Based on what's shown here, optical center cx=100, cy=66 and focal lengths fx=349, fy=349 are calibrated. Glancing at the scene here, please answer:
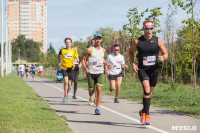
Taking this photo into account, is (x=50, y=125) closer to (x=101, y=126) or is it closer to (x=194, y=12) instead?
(x=101, y=126)

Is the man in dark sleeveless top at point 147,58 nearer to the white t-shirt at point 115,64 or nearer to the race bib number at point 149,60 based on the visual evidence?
the race bib number at point 149,60

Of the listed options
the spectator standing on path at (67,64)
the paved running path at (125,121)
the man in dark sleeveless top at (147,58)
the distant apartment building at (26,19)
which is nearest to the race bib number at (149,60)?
the man in dark sleeveless top at (147,58)

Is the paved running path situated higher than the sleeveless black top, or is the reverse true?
the sleeveless black top

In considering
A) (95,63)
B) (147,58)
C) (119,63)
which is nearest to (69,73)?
(119,63)

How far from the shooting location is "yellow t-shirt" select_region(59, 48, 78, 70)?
12.4 metres

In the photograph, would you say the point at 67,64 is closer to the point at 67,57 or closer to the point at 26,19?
the point at 67,57

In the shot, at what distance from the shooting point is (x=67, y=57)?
40.9ft

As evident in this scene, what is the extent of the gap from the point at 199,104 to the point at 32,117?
18.7ft

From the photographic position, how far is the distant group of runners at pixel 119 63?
7242mm

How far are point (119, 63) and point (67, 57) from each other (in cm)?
187

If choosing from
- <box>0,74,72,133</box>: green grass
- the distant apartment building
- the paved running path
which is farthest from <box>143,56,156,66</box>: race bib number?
the distant apartment building

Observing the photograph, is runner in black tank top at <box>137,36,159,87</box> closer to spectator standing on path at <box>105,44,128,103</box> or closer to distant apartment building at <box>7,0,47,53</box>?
spectator standing on path at <box>105,44,128,103</box>

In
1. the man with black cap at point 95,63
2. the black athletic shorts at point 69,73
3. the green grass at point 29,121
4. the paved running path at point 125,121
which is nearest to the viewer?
the green grass at point 29,121

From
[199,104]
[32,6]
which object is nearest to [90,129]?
[199,104]
